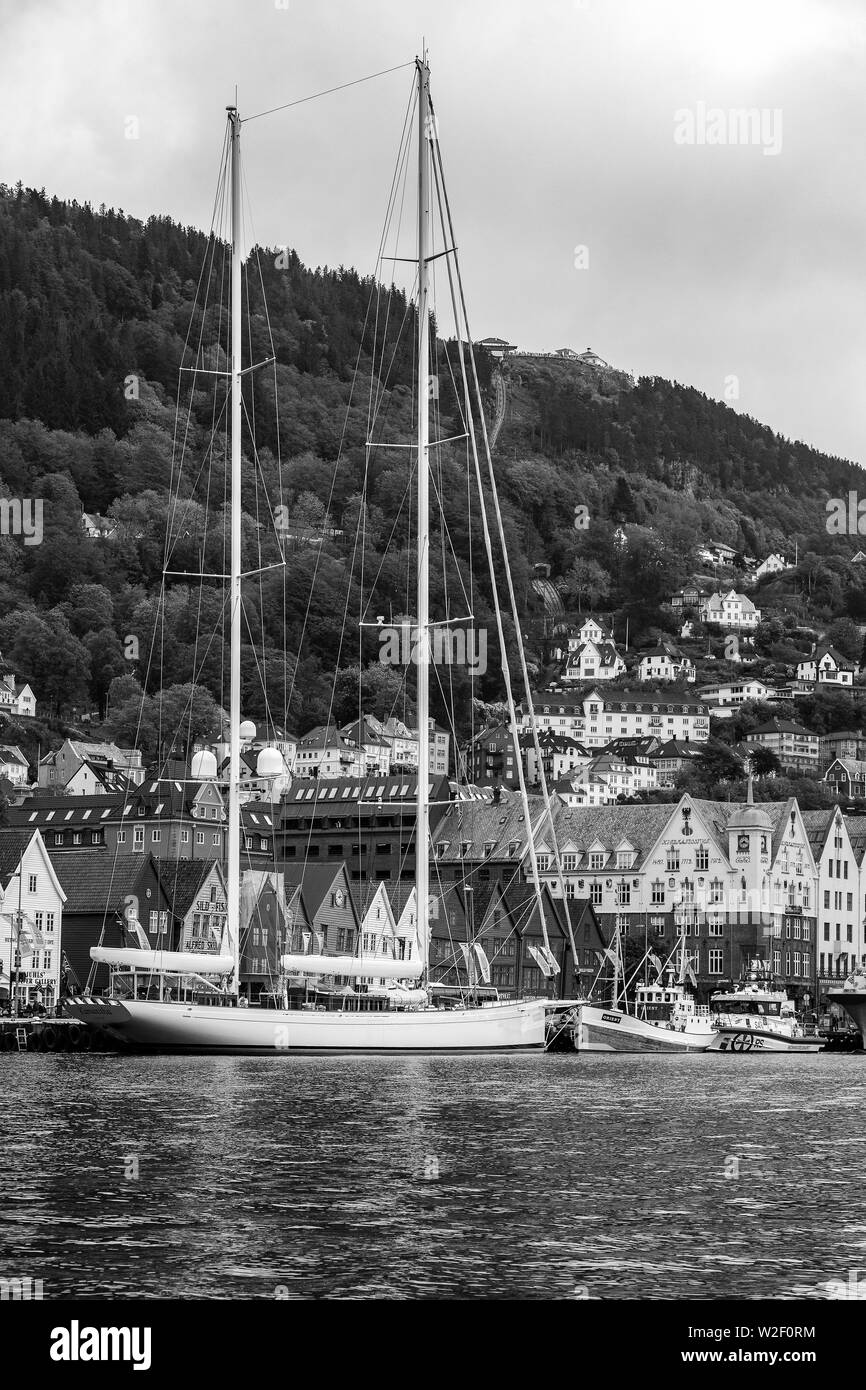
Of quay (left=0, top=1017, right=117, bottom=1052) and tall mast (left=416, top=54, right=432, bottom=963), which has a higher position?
tall mast (left=416, top=54, right=432, bottom=963)

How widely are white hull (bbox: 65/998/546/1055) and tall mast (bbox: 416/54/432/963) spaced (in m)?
2.75

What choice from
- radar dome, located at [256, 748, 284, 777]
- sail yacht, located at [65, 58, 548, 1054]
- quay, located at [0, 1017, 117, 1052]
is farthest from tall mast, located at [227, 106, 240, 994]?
quay, located at [0, 1017, 117, 1052]

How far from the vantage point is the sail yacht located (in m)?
78.1

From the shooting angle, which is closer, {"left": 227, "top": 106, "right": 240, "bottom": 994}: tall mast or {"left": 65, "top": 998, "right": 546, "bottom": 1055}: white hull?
{"left": 65, "top": 998, "right": 546, "bottom": 1055}: white hull

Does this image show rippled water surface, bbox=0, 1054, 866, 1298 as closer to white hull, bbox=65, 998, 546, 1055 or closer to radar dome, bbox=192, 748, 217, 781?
white hull, bbox=65, 998, 546, 1055

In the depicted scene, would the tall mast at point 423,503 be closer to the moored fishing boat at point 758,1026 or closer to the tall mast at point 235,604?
the tall mast at point 235,604

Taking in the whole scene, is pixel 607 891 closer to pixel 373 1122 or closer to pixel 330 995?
pixel 330 995

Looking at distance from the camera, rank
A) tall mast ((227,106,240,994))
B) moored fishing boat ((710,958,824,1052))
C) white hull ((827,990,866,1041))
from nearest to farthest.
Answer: tall mast ((227,106,240,994)), white hull ((827,990,866,1041)), moored fishing boat ((710,958,824,1052))

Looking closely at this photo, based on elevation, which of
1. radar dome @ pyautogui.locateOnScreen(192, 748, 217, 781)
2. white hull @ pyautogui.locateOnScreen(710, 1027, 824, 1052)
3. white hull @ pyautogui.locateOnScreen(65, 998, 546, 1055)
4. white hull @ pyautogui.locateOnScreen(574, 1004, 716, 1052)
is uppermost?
radar dome @ pyautogui.locateOnScreen(192, 748, 217, 781)

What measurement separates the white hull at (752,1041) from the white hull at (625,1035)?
5421 millimetres

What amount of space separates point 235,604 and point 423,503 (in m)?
8.38
